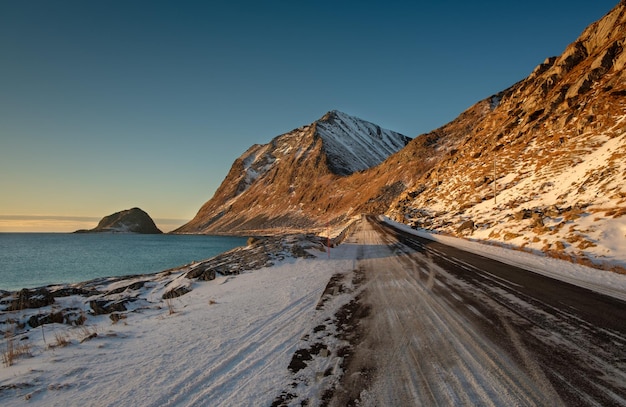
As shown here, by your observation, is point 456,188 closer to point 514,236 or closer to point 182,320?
point 514,236

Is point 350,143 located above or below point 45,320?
above

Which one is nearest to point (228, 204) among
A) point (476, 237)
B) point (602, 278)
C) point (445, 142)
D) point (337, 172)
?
point (337, 172)

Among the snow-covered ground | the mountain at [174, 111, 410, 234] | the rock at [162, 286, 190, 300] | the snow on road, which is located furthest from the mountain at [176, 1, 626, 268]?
the mountain at [174, 111, 410, 234]

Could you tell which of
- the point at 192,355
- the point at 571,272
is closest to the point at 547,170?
the point at 571,272

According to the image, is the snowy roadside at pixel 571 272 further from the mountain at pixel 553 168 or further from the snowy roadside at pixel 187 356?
the snowy roadside at pixel 187 356

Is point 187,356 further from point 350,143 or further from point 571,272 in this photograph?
point 350,143

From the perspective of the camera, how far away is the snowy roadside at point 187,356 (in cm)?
385

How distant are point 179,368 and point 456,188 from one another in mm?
41404

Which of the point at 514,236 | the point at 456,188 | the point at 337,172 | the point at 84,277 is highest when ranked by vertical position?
the point at 337,172

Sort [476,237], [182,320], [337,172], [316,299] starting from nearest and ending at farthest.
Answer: [182,320]
[316,299]
[476,237]
[337,172]

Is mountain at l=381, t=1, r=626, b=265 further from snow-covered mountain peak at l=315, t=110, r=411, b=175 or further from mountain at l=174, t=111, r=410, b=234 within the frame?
snow-covered mountain peak at l=315, t=110, r=411, b=175

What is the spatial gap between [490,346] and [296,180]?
135289 millimetres

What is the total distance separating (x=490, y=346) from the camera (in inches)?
185

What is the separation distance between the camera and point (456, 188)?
4006 cm
